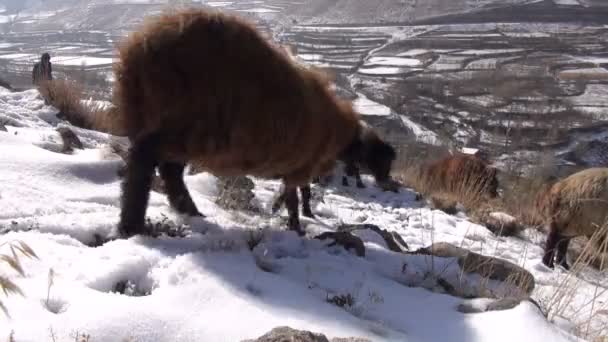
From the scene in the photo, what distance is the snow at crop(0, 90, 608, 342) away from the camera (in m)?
2.14

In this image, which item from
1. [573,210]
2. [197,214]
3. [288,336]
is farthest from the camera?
[573,210]

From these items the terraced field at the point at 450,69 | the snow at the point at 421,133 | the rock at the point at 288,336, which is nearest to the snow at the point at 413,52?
the terraced field at the point at 450,69

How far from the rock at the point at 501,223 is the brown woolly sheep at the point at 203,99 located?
431 cm

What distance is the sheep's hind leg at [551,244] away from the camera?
247 inches

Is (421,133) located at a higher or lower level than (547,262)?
lower

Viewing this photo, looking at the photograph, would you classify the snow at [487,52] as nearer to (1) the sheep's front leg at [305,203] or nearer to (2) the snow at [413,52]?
(2) the snow at [413,52]

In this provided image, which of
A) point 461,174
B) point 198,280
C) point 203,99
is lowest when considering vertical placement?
point 461,174

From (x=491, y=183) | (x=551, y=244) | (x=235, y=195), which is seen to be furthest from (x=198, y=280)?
(x=491, y=183)

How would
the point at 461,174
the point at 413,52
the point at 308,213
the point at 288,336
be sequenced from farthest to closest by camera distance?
the point at 413,52, the point at 461,174, the point at 308,213, the point at 288,336

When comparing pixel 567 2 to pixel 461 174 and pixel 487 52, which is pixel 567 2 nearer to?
pixel 487 52

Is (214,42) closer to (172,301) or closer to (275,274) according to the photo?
(275,274)

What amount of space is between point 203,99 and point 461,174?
8165 millimetres

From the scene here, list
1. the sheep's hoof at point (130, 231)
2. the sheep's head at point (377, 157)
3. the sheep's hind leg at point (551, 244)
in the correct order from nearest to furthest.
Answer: the sheep's hoof at point (130, 231) < the sheep's head at point (377, 157) < the sheep's hind leg at point (551, 244)

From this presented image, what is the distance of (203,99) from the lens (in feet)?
11.4
